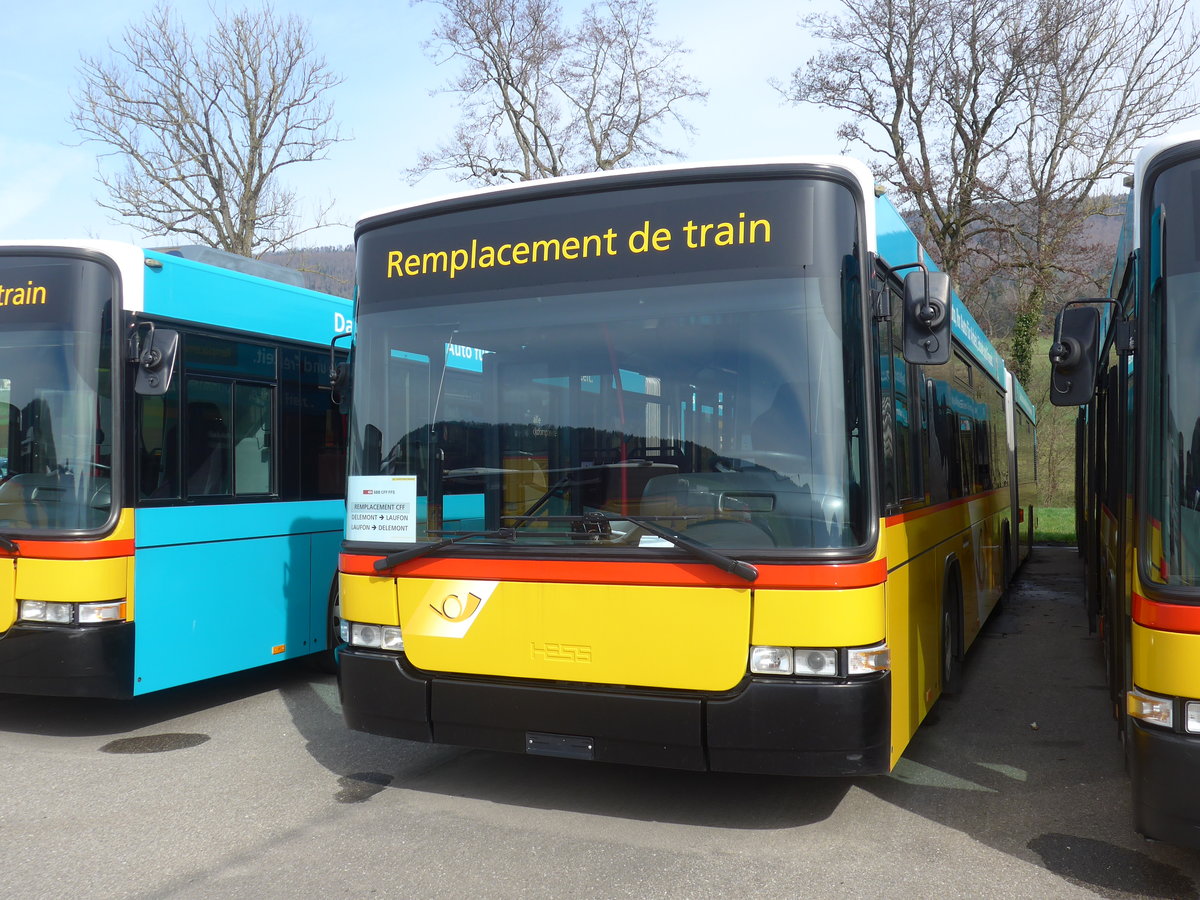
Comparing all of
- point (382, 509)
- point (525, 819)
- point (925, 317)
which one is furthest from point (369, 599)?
point (925, 317)

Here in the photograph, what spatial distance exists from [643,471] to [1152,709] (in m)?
2.11

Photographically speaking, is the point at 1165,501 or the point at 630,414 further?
the point at 630,414

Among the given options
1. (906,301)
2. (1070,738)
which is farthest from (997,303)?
(906,301)

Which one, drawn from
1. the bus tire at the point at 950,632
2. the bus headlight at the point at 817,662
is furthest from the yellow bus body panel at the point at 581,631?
the bus tire at the point at 950,632

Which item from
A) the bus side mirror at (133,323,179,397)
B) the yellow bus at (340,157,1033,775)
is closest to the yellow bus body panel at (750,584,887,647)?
the yellow bus at (340,157,1033,775)

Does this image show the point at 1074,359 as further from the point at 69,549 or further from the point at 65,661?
the point at 65,661

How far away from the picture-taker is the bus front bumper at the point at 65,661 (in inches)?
248

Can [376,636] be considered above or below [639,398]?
below

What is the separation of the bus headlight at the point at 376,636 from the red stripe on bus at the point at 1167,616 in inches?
121

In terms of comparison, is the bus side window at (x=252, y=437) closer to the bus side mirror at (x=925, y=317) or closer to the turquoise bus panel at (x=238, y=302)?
the turquoise bus panel at (x=238, y=302)

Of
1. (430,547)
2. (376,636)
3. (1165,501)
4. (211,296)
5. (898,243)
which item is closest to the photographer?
(1165,501)

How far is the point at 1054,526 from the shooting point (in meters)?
25.7

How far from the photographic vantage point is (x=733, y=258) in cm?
469

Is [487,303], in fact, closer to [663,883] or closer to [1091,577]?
[663,883]
